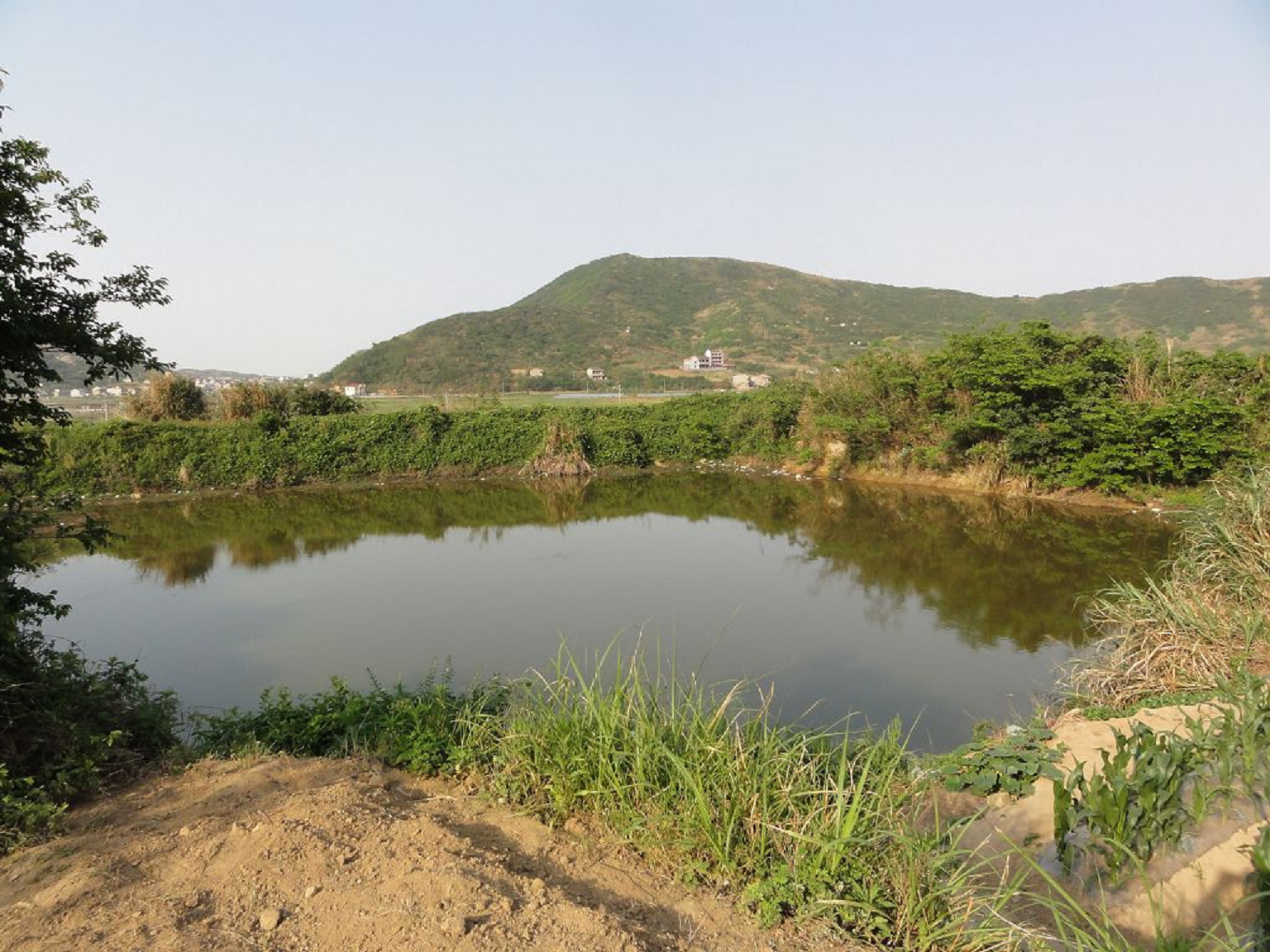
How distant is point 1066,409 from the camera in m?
13.6

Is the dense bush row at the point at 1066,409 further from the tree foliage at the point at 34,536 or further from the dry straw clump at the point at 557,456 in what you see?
the tree foliage at the point at 34,536

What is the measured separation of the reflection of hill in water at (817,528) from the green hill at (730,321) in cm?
2948

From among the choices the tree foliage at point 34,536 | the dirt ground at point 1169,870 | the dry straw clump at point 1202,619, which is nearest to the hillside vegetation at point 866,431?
the dry straw clump at point 1202,619

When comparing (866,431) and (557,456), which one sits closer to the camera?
→ (866,431)

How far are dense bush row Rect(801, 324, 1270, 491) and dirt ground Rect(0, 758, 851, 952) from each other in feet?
44.5

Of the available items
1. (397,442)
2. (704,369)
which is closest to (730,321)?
(704,369)

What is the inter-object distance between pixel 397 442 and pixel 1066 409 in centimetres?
1499

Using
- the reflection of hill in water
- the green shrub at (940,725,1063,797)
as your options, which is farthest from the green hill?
the green shrub at (940,725,1063,797)

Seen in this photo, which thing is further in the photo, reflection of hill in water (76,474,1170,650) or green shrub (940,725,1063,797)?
reflection of hill in water (76,474,1170,650)

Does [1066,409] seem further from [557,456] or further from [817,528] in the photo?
[557,456]

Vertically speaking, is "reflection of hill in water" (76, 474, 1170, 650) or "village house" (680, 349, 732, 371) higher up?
"village house" (680, 349, 732, 371)

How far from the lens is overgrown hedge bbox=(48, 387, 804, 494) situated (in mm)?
15430

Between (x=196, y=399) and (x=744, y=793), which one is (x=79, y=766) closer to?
(x=744, y=793)

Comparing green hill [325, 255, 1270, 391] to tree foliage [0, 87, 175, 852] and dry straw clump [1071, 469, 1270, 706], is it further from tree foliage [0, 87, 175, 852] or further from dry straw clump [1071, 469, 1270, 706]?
tree foliage [0, 87, 175, 852]
